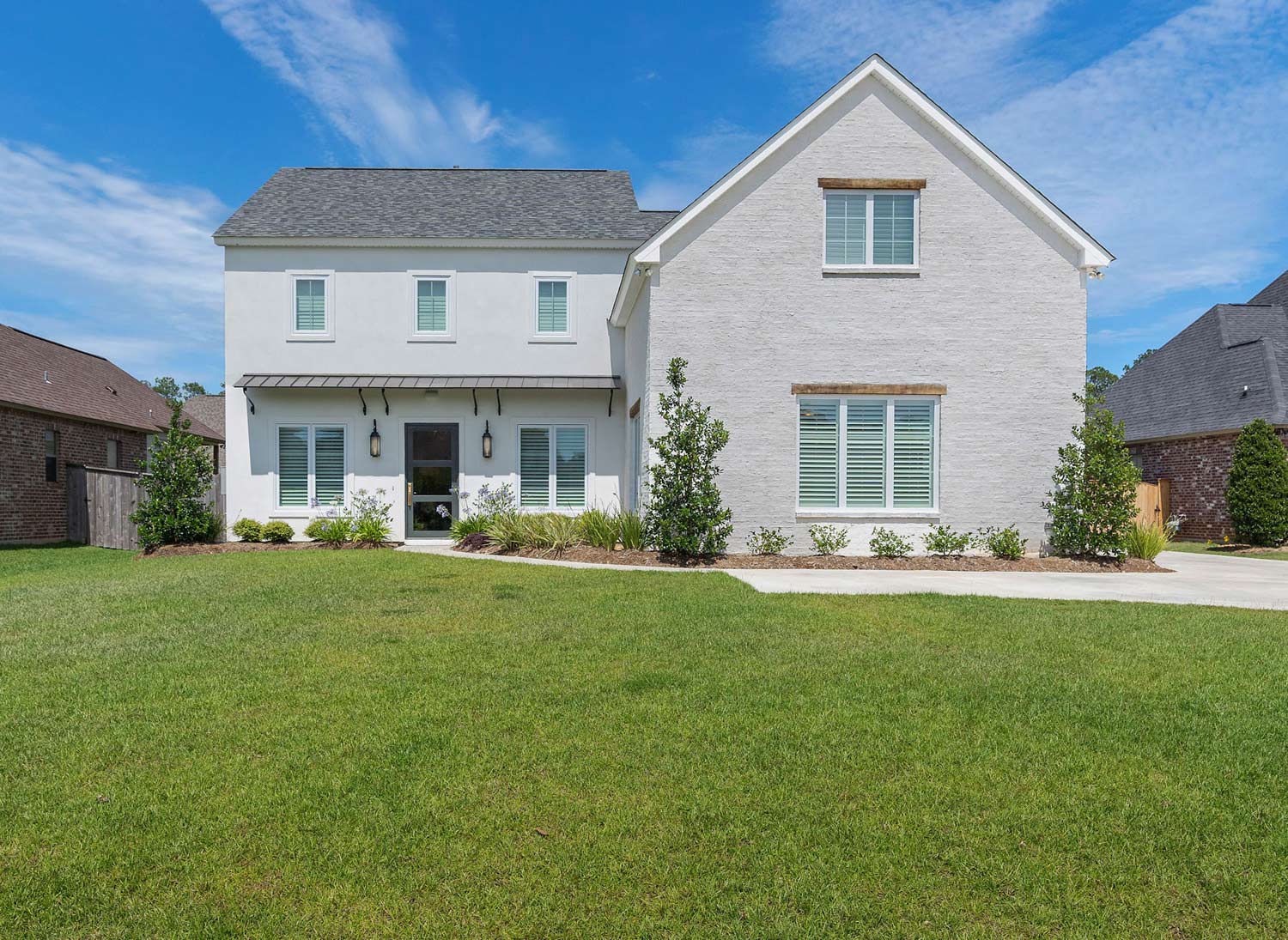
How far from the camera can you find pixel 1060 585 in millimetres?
10172

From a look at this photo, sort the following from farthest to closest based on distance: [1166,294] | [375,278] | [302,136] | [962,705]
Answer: [1166,294], [302,136], [375,278], [962,705]

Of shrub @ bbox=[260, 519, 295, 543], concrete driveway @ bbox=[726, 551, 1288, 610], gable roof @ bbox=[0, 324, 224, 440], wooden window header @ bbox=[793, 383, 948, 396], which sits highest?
gable roof @ bbox=[0, 324, 224, 440]

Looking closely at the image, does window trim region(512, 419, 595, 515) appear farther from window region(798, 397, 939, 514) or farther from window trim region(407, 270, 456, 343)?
window region(798, 397, 939, 514)

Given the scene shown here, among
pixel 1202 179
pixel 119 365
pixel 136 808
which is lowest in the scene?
pixel 136 808

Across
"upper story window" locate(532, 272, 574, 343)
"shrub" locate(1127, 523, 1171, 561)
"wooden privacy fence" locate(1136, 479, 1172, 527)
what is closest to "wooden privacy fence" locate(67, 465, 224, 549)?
"upper story window" locate(532, 272, 574, 343)

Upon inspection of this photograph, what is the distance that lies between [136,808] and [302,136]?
788 inches

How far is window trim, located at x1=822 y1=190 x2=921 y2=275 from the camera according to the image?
515 inches

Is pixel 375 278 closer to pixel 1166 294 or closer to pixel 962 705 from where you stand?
pixel 962 705

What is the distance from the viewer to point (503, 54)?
16219 millimetres

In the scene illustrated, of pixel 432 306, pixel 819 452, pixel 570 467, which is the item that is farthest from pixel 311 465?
pixel 819 452

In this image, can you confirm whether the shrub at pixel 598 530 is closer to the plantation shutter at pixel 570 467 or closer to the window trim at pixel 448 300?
the plantation shutter at pixel 570 467

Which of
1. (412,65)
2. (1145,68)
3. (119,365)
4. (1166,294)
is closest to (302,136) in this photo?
(412,65)

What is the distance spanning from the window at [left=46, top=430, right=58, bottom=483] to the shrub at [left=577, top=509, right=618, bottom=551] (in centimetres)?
1580

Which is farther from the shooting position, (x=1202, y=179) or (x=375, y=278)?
(x=375, y=278)
